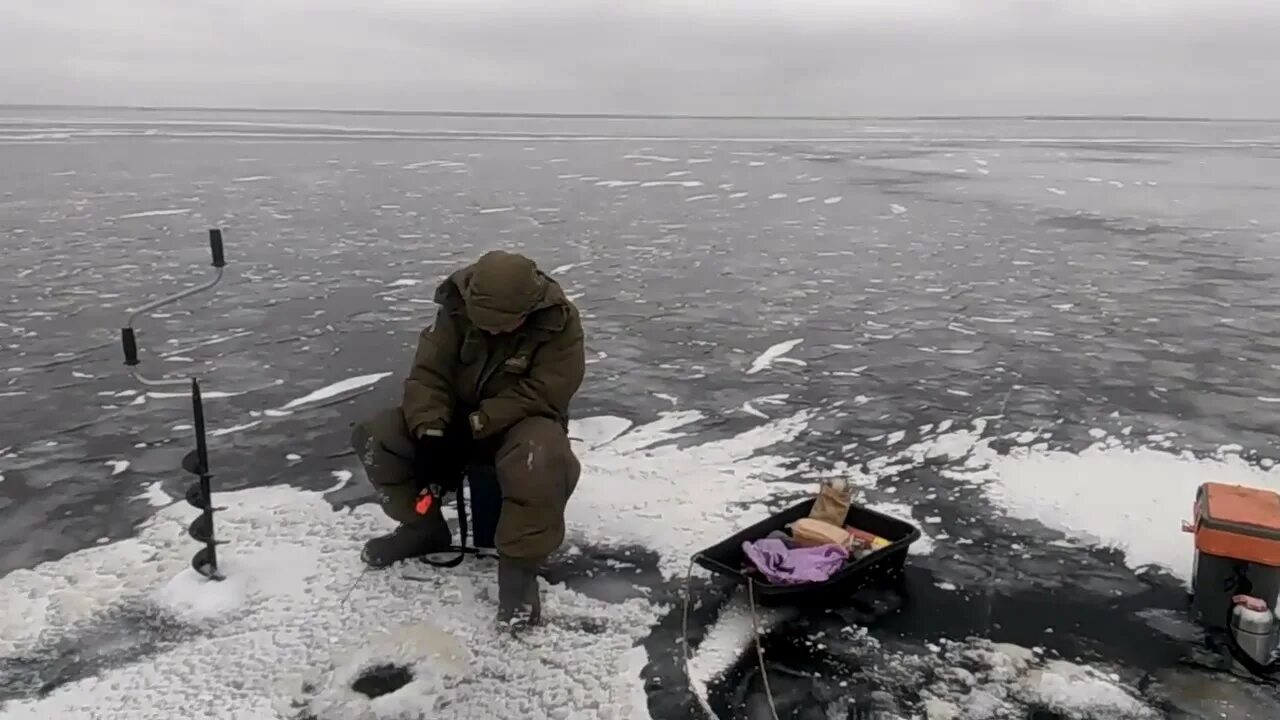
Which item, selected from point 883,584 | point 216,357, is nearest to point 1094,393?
point 883,584

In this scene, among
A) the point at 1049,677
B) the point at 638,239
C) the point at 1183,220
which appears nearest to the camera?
the point at 1049,677

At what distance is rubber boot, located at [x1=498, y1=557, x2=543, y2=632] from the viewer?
13.3ft

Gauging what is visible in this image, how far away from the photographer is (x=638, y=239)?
15711mm

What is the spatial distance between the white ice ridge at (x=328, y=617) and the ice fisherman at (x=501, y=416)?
29cm

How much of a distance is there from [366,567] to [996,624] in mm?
2863

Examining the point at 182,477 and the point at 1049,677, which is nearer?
the point at 1049,677

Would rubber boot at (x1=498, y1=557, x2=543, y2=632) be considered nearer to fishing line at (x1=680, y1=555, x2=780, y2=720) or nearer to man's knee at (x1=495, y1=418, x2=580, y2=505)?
man's knee at (x1=495, y1=418, x2=580, y2=505)

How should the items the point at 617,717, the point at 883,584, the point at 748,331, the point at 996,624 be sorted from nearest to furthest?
the point at 617,717
the point at 996,624
the point at 883,584
the point at 748,331

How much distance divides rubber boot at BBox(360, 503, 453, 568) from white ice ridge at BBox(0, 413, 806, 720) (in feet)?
0.28

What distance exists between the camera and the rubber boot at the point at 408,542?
4.55m

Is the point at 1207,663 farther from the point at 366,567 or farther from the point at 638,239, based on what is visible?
the point at 638,239

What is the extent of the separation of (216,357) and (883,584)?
6.38m

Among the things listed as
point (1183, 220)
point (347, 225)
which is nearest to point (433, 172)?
point (347, 225)

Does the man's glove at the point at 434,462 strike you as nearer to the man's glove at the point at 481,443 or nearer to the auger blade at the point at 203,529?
the man's glove at the point at 481,443
